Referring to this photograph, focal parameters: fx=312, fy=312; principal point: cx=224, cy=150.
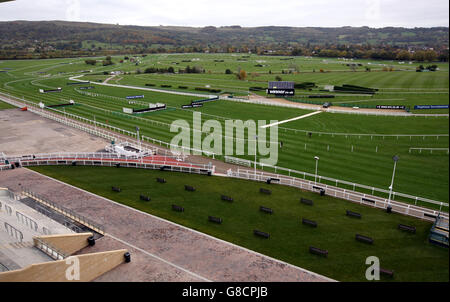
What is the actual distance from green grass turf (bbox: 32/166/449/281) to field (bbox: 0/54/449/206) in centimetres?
682

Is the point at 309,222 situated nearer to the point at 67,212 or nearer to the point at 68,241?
the point at 68,241

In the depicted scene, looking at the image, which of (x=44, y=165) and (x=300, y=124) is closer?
(x=44, y=165)

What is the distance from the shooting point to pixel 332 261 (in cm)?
1919

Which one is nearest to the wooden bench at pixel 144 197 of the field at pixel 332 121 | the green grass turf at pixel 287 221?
the green grass turf at pixel 287 221

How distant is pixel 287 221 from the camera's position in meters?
24.0

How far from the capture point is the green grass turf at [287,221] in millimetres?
18812

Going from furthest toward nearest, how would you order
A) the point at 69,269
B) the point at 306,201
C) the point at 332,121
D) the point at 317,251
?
the point at 332,121
the point at 306,201
the point at 317,251
the point at 69,269

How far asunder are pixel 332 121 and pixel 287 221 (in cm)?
3909

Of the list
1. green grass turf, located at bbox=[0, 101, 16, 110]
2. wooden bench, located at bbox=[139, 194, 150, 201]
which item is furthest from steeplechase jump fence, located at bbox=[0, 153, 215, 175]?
green grass turf, located at bbox=[0, 101, 16, 110]

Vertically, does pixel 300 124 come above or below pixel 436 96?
below

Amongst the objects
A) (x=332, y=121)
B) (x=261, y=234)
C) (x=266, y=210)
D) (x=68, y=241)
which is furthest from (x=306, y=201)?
(x=332, y=121)
